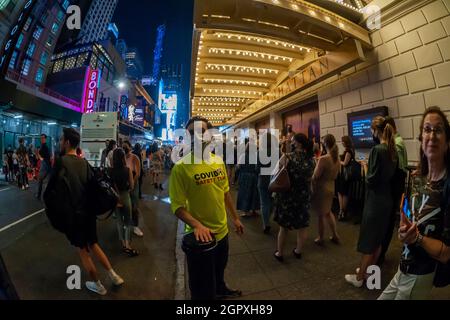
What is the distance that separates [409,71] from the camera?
4.73 metres

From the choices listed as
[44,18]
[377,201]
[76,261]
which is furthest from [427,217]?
[44,18]

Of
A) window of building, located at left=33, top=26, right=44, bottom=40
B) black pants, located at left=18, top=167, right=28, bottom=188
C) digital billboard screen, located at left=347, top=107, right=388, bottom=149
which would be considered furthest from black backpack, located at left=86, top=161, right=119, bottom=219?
window of building, located at left=33, top=26, right=44, bottom=40

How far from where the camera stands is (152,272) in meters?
3.09

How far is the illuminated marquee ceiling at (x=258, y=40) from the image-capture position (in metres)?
4.53

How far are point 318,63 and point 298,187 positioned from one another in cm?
521

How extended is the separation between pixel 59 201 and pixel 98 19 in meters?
95.6

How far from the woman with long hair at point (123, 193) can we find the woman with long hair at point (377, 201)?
3550 millimetres

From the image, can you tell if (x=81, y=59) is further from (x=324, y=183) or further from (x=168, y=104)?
(x=168, y=104)

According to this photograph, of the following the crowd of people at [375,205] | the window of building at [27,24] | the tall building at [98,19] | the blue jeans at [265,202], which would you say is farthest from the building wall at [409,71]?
the tall building at [98,19]

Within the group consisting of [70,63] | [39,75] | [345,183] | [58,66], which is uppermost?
[70,63]

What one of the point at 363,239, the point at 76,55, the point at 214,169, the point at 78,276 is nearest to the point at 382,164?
the point at 363,239

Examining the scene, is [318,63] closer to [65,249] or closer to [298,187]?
[298,187]

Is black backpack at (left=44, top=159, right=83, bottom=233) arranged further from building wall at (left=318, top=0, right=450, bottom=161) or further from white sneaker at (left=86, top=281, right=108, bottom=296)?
building wall at (left=318, top=0, right=450, bottom=161)

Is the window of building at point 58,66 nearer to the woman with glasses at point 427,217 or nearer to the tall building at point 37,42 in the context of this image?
the tall building at point 37,42
